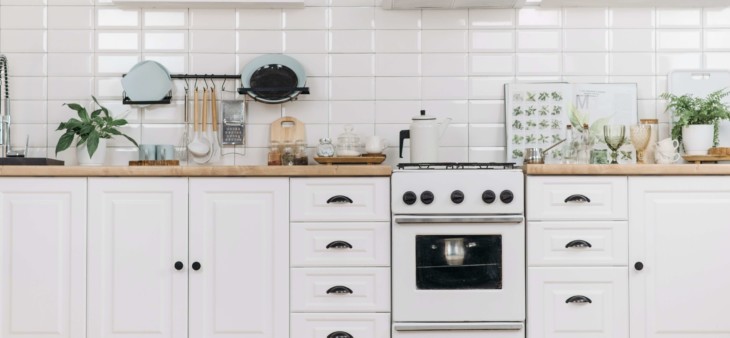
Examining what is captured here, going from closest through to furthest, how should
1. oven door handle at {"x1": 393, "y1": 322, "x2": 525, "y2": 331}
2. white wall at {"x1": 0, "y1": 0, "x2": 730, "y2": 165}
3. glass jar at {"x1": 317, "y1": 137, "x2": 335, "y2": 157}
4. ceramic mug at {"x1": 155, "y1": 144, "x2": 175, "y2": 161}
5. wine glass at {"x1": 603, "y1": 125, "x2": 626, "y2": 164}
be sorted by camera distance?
1. oven door handle at {"x1": 393, "y1": 322, "x2": 525, "y2": 331}
2. wine glass at {"x1": 603, "y1": 125, "x2": 626, "y2": 164}
3. glass jar at {"x1": 317, "y1": 137, "x2": 335, "y2": 157}
4. ceramic mug at {"x1": 155, "y1": 144, "x2": 175, "y2": 161}
5. white wall at {"x1": 0, "y1": 0, "x2": 730, "y2": 165}

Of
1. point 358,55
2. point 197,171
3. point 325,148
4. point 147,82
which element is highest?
point 358,55

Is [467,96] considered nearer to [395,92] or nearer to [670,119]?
[395,92]

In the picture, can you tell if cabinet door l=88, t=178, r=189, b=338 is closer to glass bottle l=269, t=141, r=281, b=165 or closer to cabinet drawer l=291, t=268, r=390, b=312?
cabinet drawer l=291, t=268, r=390, b=312

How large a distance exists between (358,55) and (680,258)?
1.60 metres

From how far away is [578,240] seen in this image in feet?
8.75

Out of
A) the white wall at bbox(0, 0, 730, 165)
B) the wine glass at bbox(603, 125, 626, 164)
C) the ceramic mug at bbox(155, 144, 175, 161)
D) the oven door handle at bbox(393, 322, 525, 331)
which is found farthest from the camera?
the white wall at bbox(0, 0, 730, 165)

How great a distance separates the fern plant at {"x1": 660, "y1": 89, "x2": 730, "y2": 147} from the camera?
10.2 feet

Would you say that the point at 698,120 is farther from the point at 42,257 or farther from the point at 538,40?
the point at 42,257

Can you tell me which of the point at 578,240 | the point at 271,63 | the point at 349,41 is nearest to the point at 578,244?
the point at 578,240

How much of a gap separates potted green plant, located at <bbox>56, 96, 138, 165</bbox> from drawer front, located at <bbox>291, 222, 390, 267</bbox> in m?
0.98

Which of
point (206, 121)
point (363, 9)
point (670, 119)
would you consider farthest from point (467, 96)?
point (206, 121)

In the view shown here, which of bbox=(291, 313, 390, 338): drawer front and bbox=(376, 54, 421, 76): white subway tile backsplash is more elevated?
bbox=(376, 54, 421, 76): white subway tile backsplash

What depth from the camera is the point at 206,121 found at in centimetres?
323

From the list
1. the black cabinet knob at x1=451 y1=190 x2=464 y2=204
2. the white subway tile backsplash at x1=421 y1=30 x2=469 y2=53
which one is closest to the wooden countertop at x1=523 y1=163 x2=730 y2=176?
the black cabinet knob at x1=451 y1=190 x2=464 y2=204
